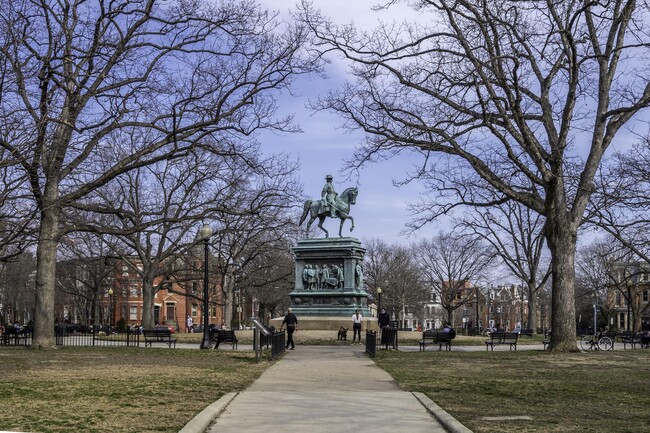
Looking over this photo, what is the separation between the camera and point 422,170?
1088 inches

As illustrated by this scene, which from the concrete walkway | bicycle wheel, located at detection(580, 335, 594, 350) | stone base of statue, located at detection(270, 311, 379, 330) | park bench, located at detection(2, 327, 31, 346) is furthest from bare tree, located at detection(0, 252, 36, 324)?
the concrete walkway

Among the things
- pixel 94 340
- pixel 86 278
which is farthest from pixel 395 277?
pixel 94 340

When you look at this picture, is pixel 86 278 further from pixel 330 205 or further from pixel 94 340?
pixel 330 205

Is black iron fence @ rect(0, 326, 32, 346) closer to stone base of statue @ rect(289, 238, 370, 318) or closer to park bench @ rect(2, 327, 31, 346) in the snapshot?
park bench @ rect(2, 327, 31, 346)

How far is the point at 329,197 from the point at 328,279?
4.79 meters

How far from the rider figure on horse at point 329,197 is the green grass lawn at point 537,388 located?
16.8 metres

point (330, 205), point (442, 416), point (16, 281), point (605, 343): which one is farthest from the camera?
→ point (16, 281)

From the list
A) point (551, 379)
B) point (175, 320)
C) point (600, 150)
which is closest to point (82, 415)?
point (551, 379)

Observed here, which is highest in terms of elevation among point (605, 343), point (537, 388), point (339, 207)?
point (339, 207)

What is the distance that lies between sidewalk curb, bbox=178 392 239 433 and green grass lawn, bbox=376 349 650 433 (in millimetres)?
3263

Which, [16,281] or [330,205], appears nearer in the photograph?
[330,205]

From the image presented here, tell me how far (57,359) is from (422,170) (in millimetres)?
13752

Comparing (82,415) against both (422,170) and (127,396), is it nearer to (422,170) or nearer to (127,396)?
(127,396)

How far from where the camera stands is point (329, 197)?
1615 inches
